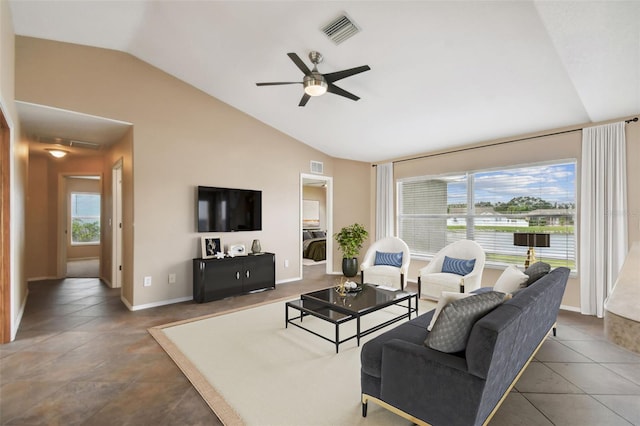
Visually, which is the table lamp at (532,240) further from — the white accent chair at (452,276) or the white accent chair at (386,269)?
the white accent chair at (386,269)

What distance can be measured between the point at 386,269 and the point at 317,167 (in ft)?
8.95

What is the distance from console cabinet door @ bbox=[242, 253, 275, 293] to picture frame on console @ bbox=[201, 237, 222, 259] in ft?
1.60

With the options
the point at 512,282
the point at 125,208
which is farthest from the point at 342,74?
the point at 125,208

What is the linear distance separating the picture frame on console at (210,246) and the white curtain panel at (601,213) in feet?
17.3

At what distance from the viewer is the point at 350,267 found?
6.40 meters

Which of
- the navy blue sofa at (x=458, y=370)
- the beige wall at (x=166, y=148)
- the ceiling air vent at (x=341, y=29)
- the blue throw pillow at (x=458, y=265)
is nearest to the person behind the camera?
the navy blue sofa at (x=458, y=370)

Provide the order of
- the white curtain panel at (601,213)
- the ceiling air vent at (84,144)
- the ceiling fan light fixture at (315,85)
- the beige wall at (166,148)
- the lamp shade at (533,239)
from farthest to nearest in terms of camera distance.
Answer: the ceiling air vent at (84,144) → the lamp shade at (533,239) → the white curtain panel at (601,213) → the beige wall at (166,148) → the ceiling fan light fixture at (315,85)

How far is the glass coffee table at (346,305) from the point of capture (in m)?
3.01

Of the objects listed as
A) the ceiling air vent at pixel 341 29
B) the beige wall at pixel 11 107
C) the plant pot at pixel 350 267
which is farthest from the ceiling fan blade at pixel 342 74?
the plant pot at pixel 350 267

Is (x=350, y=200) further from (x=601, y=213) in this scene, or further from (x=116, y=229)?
(x=116, y=229)

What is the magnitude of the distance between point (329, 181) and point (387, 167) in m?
1.29

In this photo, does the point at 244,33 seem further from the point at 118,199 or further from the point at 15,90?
the point at 118,199

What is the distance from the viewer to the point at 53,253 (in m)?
6.45

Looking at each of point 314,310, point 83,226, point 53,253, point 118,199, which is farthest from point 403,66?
point 83,226
